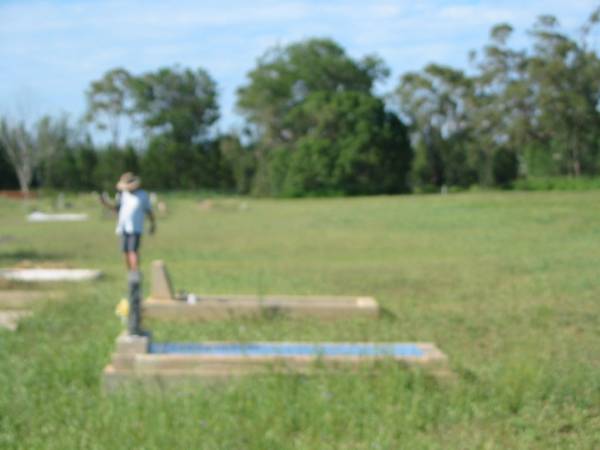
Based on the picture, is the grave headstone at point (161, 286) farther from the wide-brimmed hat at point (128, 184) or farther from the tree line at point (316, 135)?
the tree line at point (316, 135)

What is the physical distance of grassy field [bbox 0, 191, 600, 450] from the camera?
16.8 ft

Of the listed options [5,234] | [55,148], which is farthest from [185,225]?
[55,148]

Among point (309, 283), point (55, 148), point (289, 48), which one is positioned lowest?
point (309, 283)

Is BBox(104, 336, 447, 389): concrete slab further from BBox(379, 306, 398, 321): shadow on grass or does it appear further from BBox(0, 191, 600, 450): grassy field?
BBox(379, 306, 398, 321): shadow on grass

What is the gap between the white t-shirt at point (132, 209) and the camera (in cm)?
1020

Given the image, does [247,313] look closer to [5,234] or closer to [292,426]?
[292,426]

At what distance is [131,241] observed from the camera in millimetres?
10555

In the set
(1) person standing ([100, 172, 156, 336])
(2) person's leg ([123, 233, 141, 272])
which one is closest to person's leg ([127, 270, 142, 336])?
(1) person standing ([100, 172, 156, 336])

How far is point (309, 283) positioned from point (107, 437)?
783cm

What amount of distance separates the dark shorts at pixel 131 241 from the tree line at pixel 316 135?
126 ft

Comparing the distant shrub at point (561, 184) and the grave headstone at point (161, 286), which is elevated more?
the distant shrub at point (561, 184)

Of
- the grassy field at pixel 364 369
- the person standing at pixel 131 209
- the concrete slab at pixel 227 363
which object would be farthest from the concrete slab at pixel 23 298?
the concrete slab at pixel 227 363

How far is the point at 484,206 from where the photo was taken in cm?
3112

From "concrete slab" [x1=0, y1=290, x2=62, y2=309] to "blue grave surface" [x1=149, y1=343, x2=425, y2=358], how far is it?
170 inches
